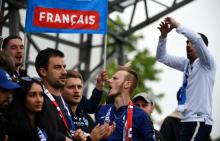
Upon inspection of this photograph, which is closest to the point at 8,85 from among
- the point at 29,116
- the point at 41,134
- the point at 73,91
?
the point at 29,116

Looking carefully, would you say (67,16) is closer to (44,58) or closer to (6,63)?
(44,58)

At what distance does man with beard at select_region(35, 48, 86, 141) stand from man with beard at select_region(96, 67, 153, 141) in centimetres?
44

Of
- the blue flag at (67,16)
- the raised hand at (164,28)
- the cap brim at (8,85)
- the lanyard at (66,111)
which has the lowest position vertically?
the lanyard at (66,111)

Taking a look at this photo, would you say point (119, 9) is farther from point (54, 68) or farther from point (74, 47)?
point (54, 68)

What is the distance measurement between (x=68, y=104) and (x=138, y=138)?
0.91 m

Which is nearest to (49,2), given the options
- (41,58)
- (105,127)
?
(41,58)

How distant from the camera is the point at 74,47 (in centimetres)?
1497

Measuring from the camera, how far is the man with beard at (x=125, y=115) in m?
6.52

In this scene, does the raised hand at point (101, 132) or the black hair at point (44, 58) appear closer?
the raised hand at point (101, 132)

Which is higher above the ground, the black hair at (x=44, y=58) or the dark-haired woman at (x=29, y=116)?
the black hair at (x=44, y=58)

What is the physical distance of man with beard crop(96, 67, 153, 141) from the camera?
652 cm

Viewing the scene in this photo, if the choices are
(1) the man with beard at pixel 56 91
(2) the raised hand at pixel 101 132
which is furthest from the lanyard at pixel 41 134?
(2) the raised hand at pixel 101 132

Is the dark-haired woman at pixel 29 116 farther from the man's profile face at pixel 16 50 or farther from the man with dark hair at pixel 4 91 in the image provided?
the man's profile face at pixel 16 50

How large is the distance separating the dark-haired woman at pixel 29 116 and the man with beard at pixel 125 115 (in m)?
0.96
